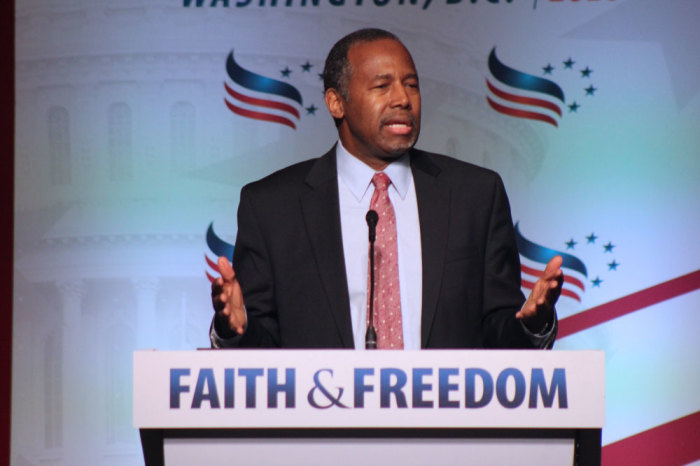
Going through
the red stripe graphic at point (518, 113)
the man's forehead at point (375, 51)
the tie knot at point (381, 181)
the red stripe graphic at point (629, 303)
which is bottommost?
the red stripe graphic at point (629, 303)

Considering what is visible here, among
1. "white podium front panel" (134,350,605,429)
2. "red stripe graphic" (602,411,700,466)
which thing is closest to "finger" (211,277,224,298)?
"white podium front panel" (134,350,605,429)

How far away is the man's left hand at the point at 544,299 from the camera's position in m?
1.94

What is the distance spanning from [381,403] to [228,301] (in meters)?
0.44

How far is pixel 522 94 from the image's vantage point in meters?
3.99

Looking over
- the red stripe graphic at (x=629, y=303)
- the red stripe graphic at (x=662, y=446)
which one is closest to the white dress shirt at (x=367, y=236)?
the red stripe graphic at (x=629, y=303)

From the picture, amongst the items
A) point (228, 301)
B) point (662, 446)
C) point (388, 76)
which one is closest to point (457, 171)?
point (388, 76)

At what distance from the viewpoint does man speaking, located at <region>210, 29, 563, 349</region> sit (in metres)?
2.38

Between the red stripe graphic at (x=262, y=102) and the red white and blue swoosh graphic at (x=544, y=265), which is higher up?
the red stripe graphic at (x=262, y=102)

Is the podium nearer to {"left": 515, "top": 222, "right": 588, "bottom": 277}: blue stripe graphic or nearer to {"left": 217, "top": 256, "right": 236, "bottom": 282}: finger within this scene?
{"left": 217, "top": 256, "right": 236, "bottom": 282}: finger

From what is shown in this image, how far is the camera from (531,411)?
5.60 feet

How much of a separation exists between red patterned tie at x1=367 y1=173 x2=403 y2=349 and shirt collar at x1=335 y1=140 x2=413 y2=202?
5cm

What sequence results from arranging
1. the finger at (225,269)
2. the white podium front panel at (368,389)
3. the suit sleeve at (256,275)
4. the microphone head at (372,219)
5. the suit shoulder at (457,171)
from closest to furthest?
the white podium front panel at (368,389) < the finger at (225,269) < the microphone head at (372,219) < the suit sleeve at (256,275) < the suit shoulder at (457,171)

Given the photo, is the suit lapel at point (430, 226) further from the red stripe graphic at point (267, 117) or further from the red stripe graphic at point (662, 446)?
the red stripe graphic at point (662, 446)

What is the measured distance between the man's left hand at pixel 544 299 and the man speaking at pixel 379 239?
174 millimetres
